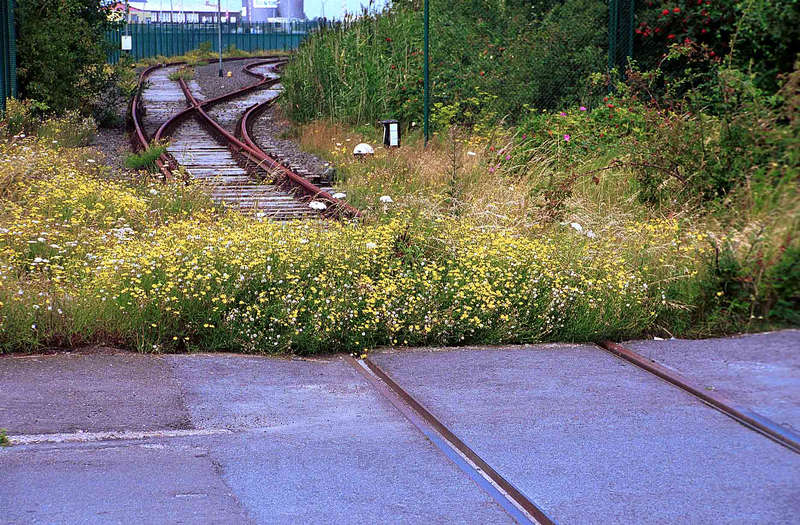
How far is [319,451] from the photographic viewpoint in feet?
14.1

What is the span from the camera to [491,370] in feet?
18.3

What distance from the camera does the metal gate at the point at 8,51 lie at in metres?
15.7

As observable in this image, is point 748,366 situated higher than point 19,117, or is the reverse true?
point 19,117

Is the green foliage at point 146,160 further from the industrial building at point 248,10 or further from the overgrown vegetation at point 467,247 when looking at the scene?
the industrial building at point 248,10

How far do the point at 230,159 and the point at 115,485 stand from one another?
10943 millimetres

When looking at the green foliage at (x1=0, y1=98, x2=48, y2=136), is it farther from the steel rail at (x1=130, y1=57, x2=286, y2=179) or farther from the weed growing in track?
the weed growing in track

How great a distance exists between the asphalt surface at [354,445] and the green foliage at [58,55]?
14.0m

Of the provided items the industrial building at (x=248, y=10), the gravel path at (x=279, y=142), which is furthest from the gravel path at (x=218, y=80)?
the industrial building at (x=248, y=10)


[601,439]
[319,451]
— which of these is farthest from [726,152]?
[319,451]

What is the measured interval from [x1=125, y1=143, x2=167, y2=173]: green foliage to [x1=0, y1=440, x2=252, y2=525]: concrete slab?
29.1 feet

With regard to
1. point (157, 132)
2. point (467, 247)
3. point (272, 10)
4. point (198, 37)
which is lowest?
point (467, 247)

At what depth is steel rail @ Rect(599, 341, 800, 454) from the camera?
4.49 metres

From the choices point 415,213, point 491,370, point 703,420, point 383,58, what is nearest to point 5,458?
point 491,370

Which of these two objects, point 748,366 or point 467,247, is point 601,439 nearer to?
point 748,366
